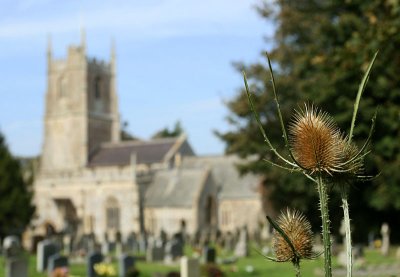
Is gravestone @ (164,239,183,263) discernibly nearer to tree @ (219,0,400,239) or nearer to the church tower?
tree @ (219,0,400,239)

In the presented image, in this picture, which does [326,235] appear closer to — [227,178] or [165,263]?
[165,263]

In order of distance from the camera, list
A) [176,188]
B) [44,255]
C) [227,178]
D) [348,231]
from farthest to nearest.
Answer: [227,178] < [176,188] < [44,255] < [348,231]

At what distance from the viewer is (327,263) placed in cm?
236

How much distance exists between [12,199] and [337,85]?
67.7 feet

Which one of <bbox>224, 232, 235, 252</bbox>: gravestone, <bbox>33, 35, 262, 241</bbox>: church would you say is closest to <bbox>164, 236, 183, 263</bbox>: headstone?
<bbox>224, 232, 235, 252</bbox>: gravestone

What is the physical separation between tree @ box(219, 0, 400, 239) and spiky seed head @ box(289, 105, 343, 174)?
1313 centimetres

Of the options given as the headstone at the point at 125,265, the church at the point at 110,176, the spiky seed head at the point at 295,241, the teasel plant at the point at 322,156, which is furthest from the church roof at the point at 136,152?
the teasel plant at the point at 322,156

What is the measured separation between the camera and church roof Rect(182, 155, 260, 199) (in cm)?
5094

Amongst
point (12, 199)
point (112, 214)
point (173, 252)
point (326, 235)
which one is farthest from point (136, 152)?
point (326, 235)

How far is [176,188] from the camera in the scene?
49.2 metres

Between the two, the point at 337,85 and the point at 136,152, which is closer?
the point at 337,85

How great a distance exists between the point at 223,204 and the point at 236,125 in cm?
2182

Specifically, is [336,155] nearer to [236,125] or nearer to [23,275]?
[23,275]

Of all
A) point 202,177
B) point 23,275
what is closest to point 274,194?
point 202,177
